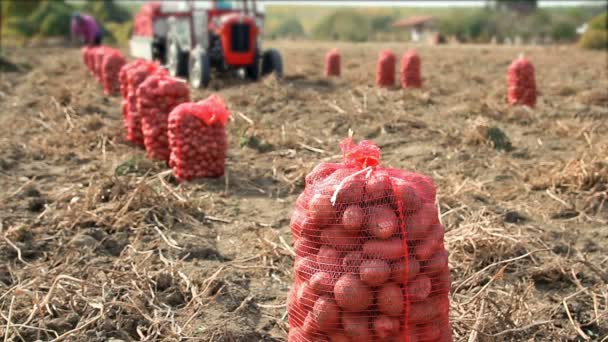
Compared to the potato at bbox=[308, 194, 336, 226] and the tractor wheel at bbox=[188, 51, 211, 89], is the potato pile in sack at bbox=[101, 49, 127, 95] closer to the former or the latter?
the tractor wheel at bbox=[188, 51, 211, 89]

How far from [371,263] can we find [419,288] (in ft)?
0.70

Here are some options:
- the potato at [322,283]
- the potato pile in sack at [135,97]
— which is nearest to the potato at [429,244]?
the potato at [322,283]

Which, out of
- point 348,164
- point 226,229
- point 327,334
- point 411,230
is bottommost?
point 226,229

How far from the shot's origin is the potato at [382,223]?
8.84 ft

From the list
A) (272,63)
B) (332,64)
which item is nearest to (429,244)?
(272,63)

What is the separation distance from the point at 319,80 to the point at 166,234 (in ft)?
27.8

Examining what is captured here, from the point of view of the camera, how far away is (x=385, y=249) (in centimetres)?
269

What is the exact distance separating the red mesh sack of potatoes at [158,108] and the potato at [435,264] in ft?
13.7

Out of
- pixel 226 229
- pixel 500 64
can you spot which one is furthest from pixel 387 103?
pixel 500 64

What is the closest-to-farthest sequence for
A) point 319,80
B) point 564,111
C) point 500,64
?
point 564,111, point 319,80, point 500,64

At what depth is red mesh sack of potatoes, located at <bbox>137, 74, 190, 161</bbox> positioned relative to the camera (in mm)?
6547

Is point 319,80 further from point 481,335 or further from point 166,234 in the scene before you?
point 481,335

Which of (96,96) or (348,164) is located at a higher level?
(348,164)

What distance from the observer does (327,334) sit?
111 inches
